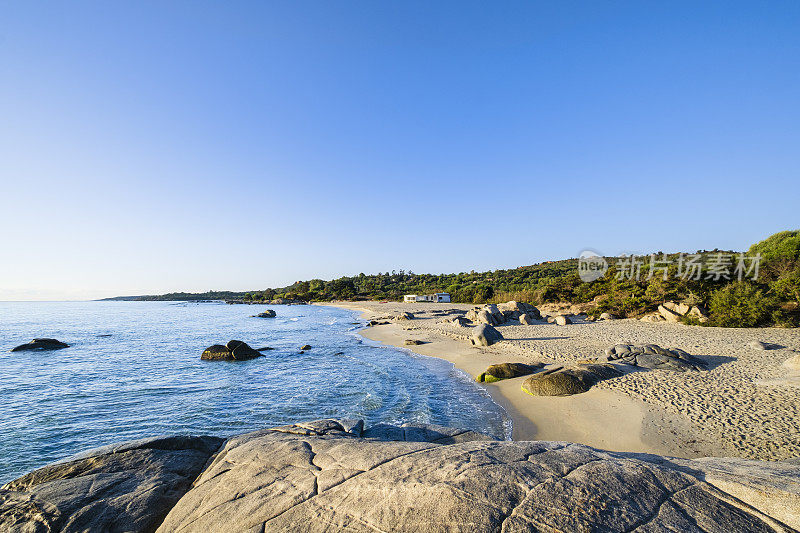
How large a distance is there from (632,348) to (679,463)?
45.7ft

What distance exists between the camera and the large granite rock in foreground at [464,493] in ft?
11.2

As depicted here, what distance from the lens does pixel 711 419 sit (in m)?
9.77

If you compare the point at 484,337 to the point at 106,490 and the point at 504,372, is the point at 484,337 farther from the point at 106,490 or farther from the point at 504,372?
the point at 106,490

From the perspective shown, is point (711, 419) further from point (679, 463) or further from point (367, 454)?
point (367, 454)

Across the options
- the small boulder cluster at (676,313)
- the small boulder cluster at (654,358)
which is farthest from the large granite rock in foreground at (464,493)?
the small boulder cluster at (676,313)

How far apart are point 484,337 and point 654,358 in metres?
10.8

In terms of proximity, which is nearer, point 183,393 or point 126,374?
point 183,393

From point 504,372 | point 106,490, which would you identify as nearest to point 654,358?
point 504,372

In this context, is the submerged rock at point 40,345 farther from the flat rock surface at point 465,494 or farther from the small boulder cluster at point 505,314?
the small boulder cluster at point 505,314

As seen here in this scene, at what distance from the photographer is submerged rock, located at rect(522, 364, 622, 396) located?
43.2ft

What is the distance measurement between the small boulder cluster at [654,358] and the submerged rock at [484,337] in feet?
27.2

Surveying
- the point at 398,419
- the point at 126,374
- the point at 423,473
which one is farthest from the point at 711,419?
the point at 126,374

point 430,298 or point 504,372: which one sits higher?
point 430,298

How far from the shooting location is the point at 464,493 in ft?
12.5
